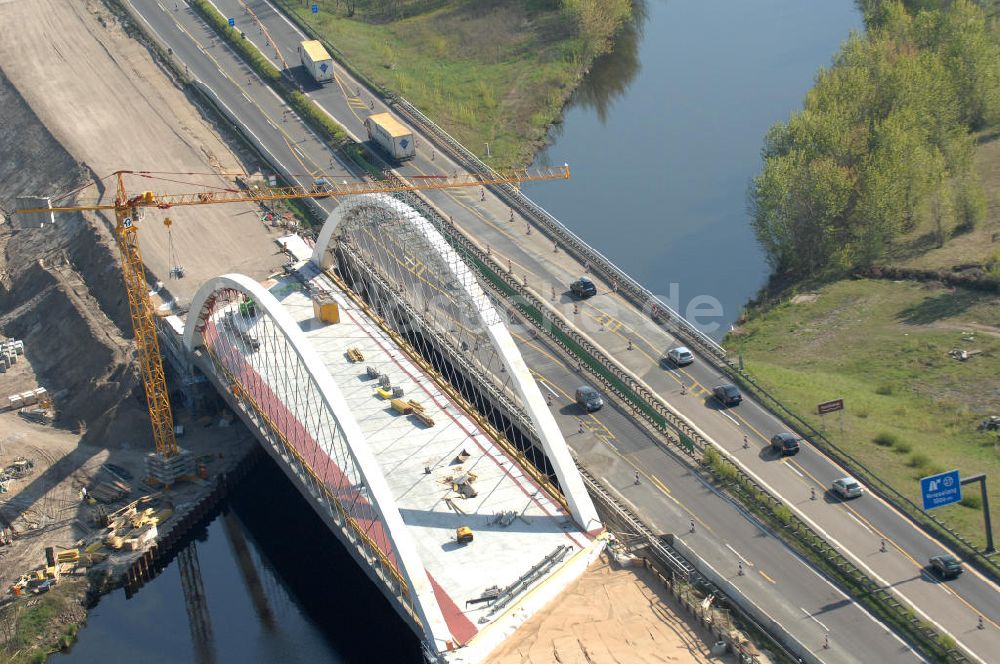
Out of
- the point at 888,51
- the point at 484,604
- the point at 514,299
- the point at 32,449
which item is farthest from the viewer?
the point at 888,51

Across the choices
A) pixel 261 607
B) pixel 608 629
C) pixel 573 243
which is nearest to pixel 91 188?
pixel 573 243

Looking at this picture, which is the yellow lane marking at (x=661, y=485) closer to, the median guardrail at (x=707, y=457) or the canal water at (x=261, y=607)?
the median guardrail at (x=707, y=457)

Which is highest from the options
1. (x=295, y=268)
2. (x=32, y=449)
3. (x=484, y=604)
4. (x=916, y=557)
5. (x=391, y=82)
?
(x=391, y=82)

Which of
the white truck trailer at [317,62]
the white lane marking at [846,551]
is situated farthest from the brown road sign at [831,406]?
the white truck trailer at [317,62]

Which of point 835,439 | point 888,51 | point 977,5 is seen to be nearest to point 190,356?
point 835,439

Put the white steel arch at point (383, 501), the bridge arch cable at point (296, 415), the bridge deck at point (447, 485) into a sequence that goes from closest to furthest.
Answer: the white steel arch at point (383, 501) → the bridge deck at point (447, 485) → the bridge arch cable at point (296, 415)

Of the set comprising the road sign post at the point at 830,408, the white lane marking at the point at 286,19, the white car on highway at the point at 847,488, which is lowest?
the white car on highway at the point at 847,488

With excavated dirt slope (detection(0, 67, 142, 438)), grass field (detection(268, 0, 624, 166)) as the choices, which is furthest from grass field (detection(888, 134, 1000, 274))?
excavated dirt slope (detection(0, 67, 142, 438))

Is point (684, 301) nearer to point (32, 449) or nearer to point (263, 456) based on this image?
point (263, 456)
